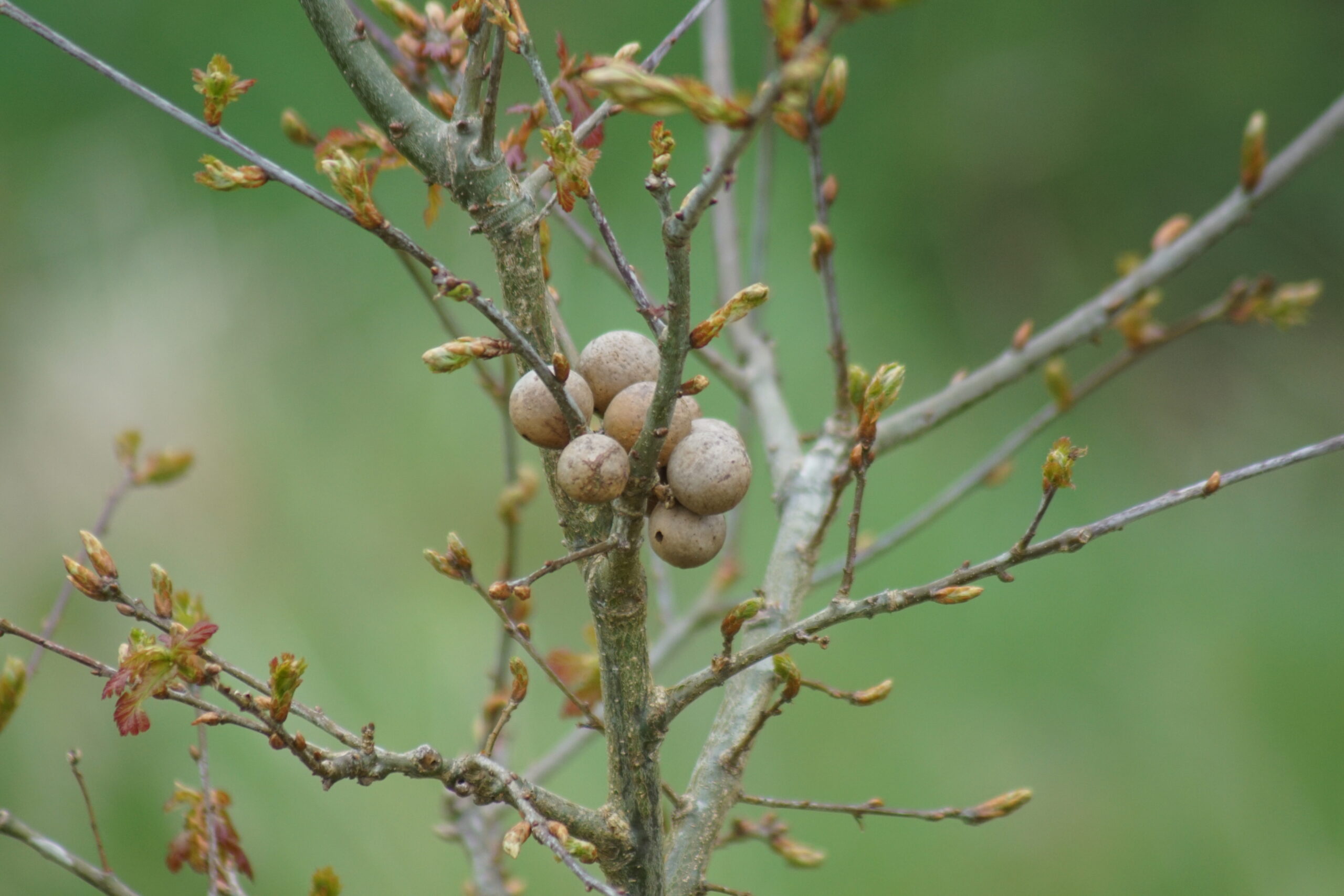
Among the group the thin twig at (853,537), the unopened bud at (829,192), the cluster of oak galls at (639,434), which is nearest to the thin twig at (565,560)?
the cluster of oak galls at (639,434)

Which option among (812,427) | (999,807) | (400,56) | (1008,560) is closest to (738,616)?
(1008,560)

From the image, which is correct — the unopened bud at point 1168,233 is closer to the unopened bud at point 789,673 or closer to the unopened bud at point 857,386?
the unopened bud at point 857,386

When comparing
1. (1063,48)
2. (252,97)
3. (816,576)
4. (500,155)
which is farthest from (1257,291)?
(252,97)

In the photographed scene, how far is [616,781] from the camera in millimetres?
638

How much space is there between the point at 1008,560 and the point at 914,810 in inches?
11.7

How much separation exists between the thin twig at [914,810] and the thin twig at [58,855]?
399mm

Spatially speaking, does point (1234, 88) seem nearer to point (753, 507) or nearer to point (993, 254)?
point (993, 254)

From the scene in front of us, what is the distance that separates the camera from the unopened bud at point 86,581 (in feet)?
1.90

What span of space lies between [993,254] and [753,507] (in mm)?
874

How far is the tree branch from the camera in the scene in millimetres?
938

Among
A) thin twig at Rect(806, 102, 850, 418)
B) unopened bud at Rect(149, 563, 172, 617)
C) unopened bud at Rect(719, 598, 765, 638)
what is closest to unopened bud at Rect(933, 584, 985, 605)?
unopened bud at Rect(719, 598, 765, 638)

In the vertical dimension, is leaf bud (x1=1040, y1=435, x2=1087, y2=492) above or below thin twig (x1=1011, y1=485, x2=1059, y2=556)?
above

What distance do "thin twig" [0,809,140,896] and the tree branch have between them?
67 centimetres

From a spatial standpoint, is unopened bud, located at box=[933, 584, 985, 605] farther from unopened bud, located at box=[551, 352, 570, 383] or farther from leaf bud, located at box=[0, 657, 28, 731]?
leaf bud, located at box=[0, 657, 28, 731]
